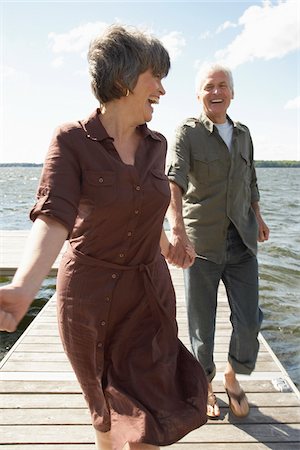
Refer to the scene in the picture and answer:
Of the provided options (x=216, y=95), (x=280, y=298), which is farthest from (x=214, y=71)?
(x=280, y=298)

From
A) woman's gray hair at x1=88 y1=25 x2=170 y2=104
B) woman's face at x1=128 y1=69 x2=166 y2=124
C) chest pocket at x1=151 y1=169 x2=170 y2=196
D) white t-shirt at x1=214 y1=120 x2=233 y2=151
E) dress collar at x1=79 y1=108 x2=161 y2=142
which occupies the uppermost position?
woman's gray hair at x1=88 y1=25 x2=170 y2=104

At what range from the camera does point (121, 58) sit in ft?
5.52

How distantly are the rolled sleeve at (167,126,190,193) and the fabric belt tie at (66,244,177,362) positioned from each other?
38.4 inches

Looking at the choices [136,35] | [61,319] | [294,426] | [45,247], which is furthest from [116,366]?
[294,426]

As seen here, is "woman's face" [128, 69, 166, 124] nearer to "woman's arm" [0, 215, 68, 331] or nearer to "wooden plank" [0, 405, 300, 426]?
"woman's arm" [0, 215, 68, 331]

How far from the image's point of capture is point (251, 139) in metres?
3.13

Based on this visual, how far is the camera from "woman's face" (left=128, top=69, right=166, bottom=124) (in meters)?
1.73

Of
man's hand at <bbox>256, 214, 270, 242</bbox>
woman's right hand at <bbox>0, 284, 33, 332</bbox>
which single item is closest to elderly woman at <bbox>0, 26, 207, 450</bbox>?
woman's right hand at <bbox>0, 284, 33, 332</bbox>

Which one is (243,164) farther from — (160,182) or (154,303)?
(154,303)

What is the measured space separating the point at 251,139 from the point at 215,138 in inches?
12.5

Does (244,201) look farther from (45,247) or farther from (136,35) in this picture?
(45,247)

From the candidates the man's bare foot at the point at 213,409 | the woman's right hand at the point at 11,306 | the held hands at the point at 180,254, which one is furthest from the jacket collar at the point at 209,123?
the woman's right hand at the point at 11,306

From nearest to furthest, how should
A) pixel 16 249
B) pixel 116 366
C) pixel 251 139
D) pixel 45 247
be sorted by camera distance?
pixel 45 247, pixel 116 366, pixel 251 139, pixel 16 249

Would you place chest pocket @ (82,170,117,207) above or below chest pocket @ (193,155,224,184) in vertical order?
above
